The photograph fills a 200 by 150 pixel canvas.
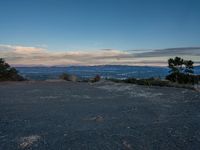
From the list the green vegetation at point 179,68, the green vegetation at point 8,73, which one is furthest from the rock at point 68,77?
the green vegetation at point 179,68

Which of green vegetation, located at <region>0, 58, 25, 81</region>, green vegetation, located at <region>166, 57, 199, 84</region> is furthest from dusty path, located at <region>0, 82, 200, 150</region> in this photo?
green vegetation, located at <region>166, 57, 199, 84</region>

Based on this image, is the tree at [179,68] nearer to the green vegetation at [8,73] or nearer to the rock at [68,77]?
the rock at [68,77]

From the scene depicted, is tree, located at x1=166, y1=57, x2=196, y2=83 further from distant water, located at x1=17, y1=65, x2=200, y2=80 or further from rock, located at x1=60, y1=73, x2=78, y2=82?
rock, located at x1=60, y1=73, x2=78, y2=82

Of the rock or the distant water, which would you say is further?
the distant water

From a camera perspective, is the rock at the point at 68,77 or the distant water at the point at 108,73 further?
the distant water at the point at 108,73

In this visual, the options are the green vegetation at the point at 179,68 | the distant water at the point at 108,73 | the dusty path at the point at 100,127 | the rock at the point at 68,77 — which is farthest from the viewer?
the green vegetation at the point at 179,68

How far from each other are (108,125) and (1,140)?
2.72m

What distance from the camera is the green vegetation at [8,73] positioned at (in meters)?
25.1

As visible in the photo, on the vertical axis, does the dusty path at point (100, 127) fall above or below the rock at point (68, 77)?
above

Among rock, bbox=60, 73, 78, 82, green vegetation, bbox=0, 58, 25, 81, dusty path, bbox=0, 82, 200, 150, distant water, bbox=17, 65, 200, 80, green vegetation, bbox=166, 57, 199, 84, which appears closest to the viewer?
dusty path, bbox=0, 82, 200, 150

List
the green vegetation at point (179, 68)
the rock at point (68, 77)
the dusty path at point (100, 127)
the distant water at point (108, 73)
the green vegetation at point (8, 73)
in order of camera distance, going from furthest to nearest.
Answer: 1. the green vegetation at point (179, 68)
2. the distant water at point (108, 73)
3. the rock at point (68, 77)
4. the green vegetation at point (8, 73)
5. the dusty path at point (100, 127)

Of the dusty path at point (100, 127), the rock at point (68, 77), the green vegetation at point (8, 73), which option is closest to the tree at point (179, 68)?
the rock at point (68, 77)

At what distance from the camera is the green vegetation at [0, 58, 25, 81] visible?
82.5ft

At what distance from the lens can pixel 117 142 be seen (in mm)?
5648
